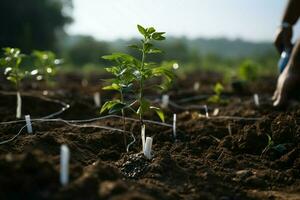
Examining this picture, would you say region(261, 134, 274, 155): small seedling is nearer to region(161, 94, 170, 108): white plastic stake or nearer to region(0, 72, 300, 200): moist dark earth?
region(0, 72, 300, 200): moist dark earth

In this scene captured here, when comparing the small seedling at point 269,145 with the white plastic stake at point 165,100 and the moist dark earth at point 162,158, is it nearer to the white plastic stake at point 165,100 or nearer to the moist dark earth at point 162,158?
the moist dark earth at point 162,158

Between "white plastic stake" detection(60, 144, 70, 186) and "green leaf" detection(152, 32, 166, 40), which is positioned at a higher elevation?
"green leaf" detection(152, 32, 166, 40)

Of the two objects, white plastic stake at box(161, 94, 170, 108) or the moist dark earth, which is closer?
the moist dark earth

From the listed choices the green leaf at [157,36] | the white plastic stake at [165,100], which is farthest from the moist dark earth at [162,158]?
the green leaf at [157,36]

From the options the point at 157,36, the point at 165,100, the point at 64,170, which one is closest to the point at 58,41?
the point at 165,100

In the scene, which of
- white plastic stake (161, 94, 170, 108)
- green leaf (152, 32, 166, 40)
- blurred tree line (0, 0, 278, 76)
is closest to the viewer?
green leaf (152, 32, 166, 40)

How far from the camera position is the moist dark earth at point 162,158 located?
211 centimetres

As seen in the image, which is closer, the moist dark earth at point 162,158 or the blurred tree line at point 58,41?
the moist dark earth at point 162,158

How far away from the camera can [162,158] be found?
2854mm

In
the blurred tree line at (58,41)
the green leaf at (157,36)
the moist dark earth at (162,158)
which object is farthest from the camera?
the blurred tree line at (58,41)

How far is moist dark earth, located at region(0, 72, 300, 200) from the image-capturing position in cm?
211

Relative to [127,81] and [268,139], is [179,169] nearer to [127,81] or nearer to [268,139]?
[127,81]

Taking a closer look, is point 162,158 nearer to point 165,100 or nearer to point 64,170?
point 64,170

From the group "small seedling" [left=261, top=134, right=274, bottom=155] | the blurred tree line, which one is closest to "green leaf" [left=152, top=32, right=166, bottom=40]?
"small seedling" [left=261, top=134, right=274, bottom=155]
